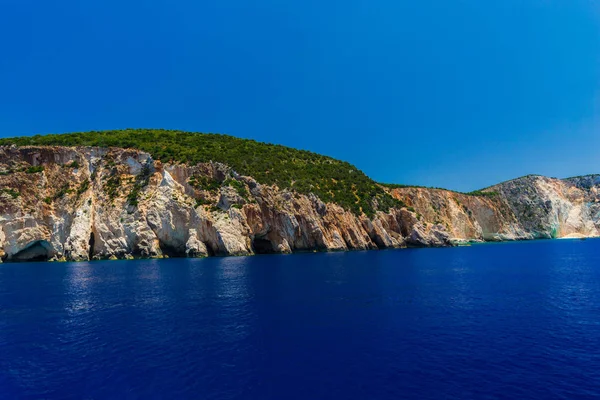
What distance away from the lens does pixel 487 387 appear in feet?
44.6

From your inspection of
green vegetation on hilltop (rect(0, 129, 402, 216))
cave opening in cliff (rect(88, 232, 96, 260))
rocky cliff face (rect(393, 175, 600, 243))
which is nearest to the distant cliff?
cave opening in cliff (rect(88, 232, 96, 260))

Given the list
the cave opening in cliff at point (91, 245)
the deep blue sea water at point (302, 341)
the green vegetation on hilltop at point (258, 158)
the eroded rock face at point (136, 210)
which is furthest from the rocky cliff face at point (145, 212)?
the deep blue sea water at point (302, 341)

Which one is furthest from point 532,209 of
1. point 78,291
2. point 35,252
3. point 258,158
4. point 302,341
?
point 35,252

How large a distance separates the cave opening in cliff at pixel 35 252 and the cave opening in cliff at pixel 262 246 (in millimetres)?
39546

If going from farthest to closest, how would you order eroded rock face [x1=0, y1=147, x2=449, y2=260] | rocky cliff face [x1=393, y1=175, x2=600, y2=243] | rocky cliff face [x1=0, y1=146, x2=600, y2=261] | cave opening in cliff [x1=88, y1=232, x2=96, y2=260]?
rocky cliff face [x1=393, y1=175, x2=600, y2=243], cave opening in cliff [x1=88, y1=232, x2=96, y2=260], rocky cliff face [x1=0, y1=146, x2=600, y2=261], eroded rock face [x1=0, y1=147, x2=449, y2=260]

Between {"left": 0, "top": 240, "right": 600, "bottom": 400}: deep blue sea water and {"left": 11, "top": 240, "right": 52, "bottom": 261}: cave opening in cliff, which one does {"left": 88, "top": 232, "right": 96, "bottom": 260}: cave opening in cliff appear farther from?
{"left": 0, "top": 240, "right": 600, "bottom": 400}: deep blue sea water

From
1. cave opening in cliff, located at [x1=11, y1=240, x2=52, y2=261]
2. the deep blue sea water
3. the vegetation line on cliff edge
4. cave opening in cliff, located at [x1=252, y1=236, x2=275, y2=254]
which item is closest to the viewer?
the deep blue sea water

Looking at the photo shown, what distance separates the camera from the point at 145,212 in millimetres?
70438

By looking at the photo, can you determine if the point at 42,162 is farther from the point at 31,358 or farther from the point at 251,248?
the point at 31,358

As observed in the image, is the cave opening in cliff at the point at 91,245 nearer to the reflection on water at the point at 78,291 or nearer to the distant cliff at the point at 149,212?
the distant cliff at the point at 149,212

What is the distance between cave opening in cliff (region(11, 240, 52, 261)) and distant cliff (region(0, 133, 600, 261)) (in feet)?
0.54

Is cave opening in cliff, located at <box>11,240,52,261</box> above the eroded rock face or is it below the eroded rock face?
below

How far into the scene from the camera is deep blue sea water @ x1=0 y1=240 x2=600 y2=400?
1389 cm

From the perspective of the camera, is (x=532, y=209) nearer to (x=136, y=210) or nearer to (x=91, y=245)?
(x=136, y=210)
